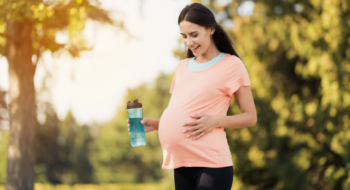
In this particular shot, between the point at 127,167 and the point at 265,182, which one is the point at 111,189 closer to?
the point at 265,182

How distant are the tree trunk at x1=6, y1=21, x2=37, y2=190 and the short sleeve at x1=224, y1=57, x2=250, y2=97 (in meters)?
3.73

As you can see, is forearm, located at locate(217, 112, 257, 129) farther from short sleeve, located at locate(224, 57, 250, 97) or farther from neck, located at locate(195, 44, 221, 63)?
neck, located at locate(195, 44, 221, 63)

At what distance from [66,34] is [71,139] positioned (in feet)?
70.3

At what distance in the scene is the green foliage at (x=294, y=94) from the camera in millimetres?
6732

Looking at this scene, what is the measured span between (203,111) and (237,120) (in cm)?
19

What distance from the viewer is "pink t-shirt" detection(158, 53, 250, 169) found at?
64.8 inches

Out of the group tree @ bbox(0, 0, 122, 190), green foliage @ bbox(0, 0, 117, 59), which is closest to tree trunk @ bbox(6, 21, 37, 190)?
tree @ bbox(0, 0, 122, 190)

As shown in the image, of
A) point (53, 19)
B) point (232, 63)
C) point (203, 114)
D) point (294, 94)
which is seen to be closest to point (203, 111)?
point (203, 114)

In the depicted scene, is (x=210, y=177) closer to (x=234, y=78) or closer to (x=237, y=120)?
(x=237, y=120)

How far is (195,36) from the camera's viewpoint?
172 cm

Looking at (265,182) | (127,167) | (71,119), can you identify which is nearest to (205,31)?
(265,182)

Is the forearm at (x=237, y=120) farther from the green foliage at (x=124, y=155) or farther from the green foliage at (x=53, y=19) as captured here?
the green foliage at (x=124, y=155)

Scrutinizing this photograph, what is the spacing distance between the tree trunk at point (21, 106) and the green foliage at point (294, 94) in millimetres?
4529

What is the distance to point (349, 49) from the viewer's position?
6871 millimetres
